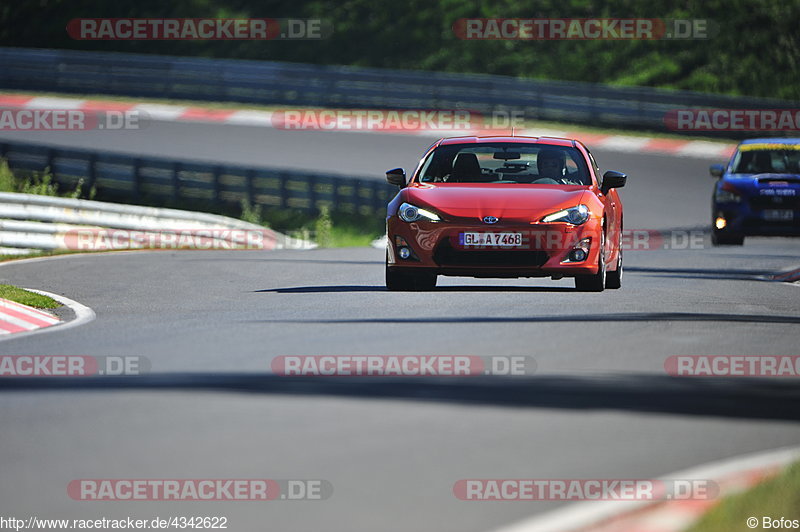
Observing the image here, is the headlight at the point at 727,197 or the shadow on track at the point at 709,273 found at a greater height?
the headlight at the point at 727,197

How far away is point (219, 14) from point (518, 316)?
36976mm

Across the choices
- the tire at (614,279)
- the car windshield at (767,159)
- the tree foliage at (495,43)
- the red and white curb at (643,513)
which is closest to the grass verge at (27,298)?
the tire at (614,279)

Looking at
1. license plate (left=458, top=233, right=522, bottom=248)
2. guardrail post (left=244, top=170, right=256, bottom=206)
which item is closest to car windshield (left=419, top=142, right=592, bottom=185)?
license plate (left=458, top=233, right=522, bottom=248)

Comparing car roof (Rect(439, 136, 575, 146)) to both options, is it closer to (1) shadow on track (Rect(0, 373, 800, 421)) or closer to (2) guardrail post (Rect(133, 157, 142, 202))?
(1) shadow on track (Rect(0, 373, 800, 421))

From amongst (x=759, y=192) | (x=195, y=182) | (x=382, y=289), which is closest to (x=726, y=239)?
(x=759, y=192)

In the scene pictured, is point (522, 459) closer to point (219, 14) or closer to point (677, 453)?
point (677, 453)

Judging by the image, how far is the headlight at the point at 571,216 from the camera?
1360 cm

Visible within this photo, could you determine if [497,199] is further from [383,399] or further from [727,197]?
[727,197]

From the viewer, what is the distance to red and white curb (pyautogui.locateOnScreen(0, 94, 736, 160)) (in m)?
33.9

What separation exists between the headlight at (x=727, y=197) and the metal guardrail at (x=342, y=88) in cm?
1345

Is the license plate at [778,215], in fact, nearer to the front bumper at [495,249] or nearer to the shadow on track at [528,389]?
the front bumper at [495,249]

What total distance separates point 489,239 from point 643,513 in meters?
7.83

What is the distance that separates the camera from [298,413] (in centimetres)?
786

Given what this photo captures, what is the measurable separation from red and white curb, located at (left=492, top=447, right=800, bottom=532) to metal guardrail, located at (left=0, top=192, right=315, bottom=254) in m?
15.9
